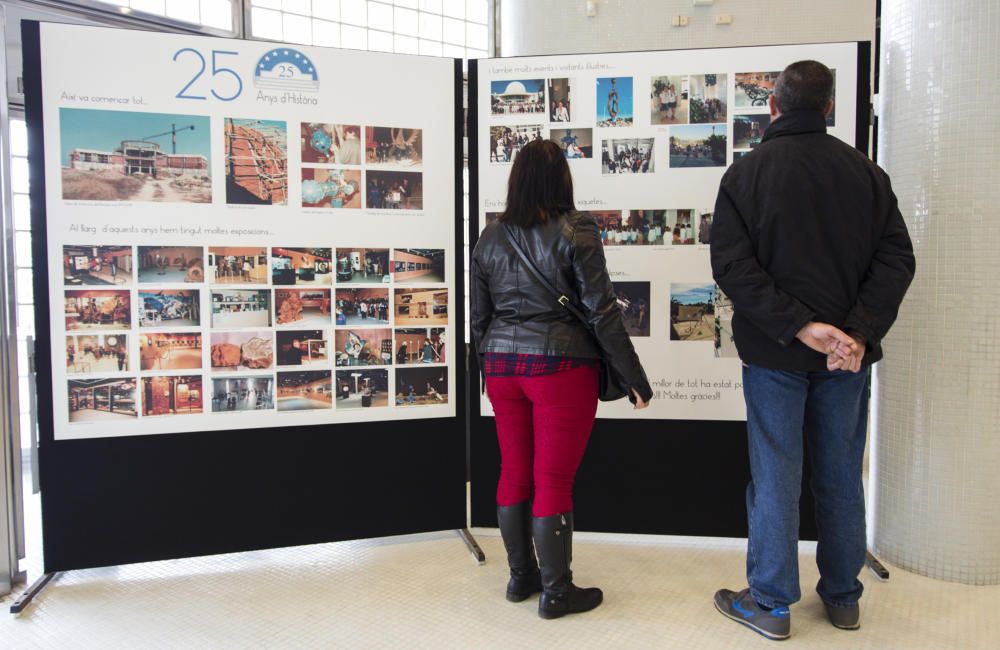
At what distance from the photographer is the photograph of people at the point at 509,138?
2887 millimetres

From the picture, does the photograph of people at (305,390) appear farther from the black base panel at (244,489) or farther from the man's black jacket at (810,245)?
the man's black jacket at (810,245)

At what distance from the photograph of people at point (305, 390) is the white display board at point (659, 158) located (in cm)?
119

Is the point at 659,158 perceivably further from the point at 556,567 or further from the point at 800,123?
the point at 556,567

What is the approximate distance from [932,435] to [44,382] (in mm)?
3332

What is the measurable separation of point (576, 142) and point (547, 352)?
1081 millimetres

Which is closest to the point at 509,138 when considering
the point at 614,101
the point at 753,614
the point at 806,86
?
the point at 614,101

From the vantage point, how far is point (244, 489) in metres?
2.76

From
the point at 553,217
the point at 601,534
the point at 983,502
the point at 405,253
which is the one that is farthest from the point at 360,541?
the point at 983,502

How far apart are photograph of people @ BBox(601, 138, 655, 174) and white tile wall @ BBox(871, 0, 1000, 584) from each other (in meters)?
0.96

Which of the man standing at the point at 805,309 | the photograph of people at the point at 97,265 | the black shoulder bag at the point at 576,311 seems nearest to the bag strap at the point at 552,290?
the black shoulder bag at the point at 576,311

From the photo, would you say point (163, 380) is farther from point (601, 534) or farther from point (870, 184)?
point (870, 184)

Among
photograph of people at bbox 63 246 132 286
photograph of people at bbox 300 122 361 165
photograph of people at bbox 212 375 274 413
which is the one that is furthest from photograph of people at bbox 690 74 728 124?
photograph of people at bbox 63 246 132 286

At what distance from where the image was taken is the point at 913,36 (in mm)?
2645

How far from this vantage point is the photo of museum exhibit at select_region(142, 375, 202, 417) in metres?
2.63
